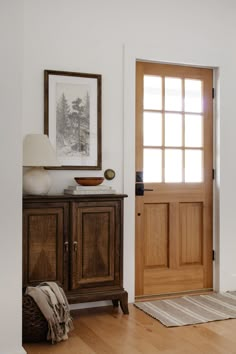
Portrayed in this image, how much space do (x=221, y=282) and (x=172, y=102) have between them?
1.78 metres

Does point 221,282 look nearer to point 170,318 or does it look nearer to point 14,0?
point 170,318

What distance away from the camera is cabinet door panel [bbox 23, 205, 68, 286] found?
3.69 m

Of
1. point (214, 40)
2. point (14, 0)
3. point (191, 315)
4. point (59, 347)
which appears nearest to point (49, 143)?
point (14, 0)

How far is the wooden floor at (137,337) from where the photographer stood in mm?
3225

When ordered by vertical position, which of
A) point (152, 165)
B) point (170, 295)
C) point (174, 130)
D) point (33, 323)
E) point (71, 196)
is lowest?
point (170, 295)

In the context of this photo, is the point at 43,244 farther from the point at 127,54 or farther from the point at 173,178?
the point at 127,54

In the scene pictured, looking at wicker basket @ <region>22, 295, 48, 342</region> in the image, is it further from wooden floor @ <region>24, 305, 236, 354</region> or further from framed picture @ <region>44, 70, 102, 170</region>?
framed picture @ <region>44, 70, 102, 170</region>

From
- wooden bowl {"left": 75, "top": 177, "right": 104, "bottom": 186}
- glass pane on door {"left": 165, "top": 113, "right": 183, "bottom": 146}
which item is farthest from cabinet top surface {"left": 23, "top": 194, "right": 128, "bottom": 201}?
glass pane on door {"left": 165, "top": 113, "right": 183, "bottom": 146}

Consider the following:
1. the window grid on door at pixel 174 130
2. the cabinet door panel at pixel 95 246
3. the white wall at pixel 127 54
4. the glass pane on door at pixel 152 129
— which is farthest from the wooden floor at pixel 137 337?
the glass pane on door at pixel 152 129

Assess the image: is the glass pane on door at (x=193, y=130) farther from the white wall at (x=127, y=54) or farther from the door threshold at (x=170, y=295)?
the door threshold at (x=170, y=295)

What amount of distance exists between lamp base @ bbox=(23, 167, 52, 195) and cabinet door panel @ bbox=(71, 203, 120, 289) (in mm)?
297

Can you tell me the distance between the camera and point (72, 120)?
13.8 feet

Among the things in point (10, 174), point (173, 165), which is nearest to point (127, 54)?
point (173, 165)

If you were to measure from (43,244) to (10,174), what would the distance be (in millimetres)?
975
